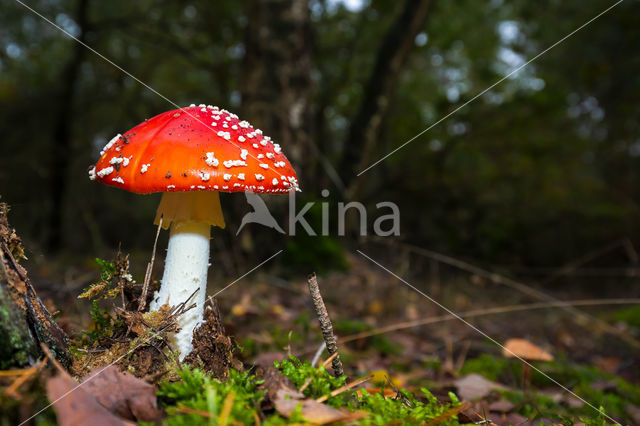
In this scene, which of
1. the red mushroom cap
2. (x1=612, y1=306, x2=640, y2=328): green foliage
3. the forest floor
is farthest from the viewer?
(x1=612, y1=306, x2=640, y2=328): green foliage

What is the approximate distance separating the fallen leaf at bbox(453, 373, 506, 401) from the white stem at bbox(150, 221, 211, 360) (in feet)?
5.00

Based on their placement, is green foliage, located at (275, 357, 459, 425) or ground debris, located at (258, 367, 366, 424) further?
green foliage, located at (275, 357, 459, 425)

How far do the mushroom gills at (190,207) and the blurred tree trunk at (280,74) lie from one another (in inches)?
137

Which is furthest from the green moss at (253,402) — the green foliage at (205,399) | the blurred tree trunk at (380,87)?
the blurred tree trunk at (380,87)

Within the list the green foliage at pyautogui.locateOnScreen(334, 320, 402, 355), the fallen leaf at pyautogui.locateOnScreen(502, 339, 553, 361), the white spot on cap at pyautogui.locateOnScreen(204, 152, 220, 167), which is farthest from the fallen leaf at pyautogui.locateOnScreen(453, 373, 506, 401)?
the white spot on cap at pyautogui.locateOnScreen(204, 152, 220, 167)

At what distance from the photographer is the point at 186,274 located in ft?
6.77

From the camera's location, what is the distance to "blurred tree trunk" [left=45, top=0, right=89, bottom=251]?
7.39 meters

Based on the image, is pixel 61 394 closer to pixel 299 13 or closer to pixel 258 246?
pixel 258 246

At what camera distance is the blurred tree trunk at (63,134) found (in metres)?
7.39

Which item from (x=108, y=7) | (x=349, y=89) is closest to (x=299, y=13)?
(x=349, y=89)

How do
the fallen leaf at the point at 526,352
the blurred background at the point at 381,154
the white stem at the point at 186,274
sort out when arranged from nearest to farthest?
the white stem at the point at 186,274 < the fallen leaf at the point at 526,352 < the blurred background at the point at 381,154

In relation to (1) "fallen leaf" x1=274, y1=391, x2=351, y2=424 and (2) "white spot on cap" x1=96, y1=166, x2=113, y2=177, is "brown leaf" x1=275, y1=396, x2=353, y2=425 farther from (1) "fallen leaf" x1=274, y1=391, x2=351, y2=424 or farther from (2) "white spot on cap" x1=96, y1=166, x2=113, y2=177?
(2) "white spot on cap" x1=96, y1=166, x2=113, y2=177

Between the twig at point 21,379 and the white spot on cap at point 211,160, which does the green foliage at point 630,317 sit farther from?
the twig at point 21,379

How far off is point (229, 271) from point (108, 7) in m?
10.1
